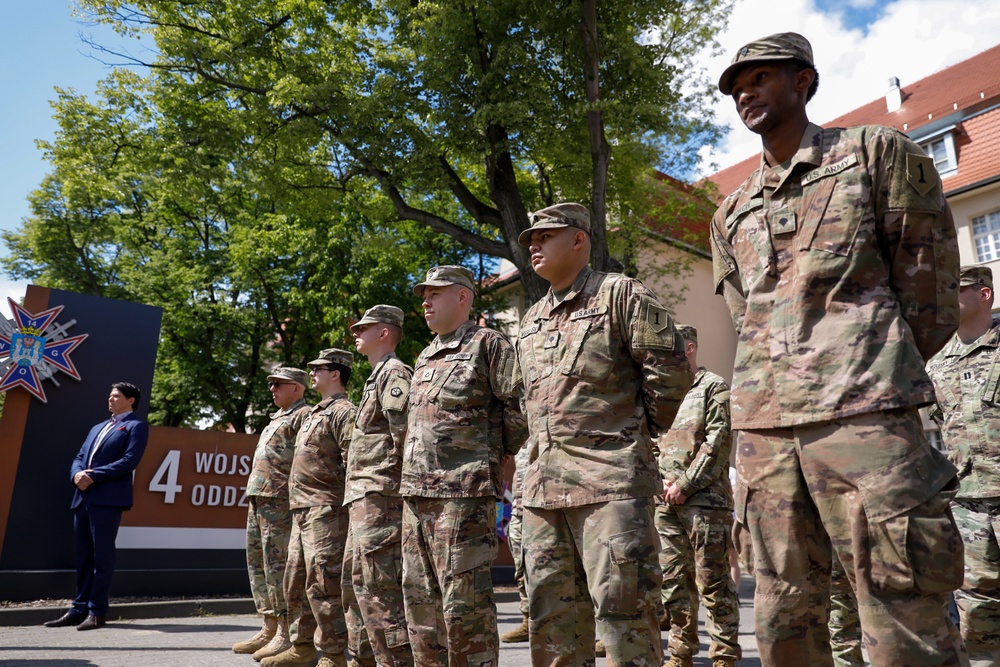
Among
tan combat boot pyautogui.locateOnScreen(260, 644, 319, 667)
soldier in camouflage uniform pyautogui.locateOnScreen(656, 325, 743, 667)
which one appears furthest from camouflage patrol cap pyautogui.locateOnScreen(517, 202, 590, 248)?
tan combat boot pyautogui.locateOnScreen(260, 644, 319, 667)

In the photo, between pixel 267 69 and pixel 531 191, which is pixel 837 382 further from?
pixel 531 191

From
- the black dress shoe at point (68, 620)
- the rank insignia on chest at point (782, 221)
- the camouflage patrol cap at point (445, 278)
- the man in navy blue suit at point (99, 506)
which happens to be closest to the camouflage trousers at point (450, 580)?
the camouflage patrol cap at point (445, 278)

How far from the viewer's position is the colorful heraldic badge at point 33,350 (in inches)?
403

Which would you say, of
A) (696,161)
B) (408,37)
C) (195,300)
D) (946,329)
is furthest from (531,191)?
(946,329)

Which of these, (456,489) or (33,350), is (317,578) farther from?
(33,350)

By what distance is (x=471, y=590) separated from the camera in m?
4.37

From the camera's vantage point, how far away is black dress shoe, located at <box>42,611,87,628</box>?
856 cm

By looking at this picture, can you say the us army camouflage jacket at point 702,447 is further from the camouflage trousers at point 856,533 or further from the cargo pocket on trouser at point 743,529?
the camouflage trousers at point 856,533

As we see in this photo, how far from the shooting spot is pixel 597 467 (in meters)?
3.54

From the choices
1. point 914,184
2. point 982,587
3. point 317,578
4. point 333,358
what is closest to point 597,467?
point 914,184

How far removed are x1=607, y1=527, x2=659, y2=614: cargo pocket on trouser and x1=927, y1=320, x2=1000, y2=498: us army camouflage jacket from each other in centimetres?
224

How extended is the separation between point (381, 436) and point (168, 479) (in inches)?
270

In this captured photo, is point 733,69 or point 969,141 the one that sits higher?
point 969,141

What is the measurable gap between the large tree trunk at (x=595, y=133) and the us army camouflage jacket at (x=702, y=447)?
24.6 feet
